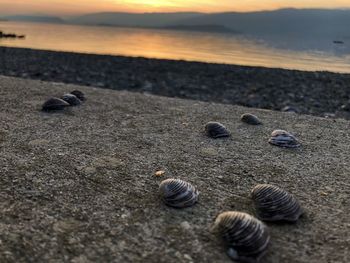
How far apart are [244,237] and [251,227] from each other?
0.41 feet

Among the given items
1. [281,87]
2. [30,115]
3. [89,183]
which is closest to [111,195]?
[89,183]

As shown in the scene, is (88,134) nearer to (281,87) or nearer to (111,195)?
(111,195)

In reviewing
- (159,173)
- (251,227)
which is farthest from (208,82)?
(251,227)

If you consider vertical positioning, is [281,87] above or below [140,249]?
below

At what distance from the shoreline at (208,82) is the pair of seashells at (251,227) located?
31.0 ft

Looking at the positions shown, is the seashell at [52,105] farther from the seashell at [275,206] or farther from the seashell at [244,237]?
the seashell at [244,237]

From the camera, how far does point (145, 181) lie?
505 centimetres

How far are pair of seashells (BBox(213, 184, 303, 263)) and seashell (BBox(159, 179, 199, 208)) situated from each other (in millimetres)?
524

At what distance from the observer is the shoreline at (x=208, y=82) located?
49.8 ft

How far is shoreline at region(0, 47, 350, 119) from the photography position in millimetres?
15164

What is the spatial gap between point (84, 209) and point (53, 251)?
786 millimetres

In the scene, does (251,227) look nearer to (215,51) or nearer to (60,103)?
(60,103)

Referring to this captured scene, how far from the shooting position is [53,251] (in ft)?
11.2

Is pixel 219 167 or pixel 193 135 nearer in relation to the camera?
pixel 219 167
